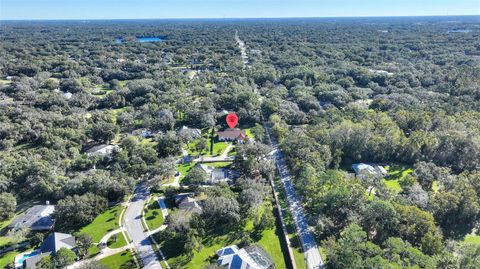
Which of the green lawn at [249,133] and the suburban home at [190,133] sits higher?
the suburban home at [190,133]

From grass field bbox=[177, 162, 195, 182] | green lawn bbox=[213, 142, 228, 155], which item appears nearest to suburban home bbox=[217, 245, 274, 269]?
grass field bbox=[177, 162, 195, 182]

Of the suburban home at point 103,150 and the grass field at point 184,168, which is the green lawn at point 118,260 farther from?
the suburban home at point 103,150

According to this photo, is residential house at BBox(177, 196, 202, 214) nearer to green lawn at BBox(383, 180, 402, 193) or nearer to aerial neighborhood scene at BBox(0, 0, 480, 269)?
aerial neighborhood scene at BBox(0, 0, 480, 269)

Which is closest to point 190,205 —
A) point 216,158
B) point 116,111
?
point 216,158

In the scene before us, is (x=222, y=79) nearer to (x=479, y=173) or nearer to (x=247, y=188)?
(x=247, y=188)

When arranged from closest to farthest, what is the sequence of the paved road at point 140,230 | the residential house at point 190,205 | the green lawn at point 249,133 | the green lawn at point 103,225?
the paved road at point 140,230 → the green lawn at point 103,225 → the residential house at point 190,205 → the green lawn at point 249,133

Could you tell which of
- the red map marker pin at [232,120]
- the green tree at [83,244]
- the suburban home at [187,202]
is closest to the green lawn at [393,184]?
the suburban home at [187,202]
